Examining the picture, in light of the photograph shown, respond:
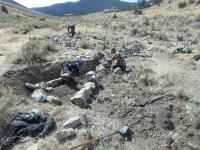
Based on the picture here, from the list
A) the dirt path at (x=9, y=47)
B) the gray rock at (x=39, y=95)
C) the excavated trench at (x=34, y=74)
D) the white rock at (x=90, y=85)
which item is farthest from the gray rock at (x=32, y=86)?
the white rock at (x=90, y=85)

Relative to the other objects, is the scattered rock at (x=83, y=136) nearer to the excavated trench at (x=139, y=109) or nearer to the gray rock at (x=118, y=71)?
the excavated trench at (x=139, y=109)

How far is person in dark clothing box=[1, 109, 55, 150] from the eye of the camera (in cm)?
1069

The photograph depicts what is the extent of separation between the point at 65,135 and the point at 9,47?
1144 cm

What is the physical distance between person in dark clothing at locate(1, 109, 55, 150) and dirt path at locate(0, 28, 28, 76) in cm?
417

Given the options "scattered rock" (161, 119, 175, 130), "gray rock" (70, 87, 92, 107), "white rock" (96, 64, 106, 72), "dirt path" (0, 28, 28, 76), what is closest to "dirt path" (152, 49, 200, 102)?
"scattered rock" (161, 119, 175, 130)

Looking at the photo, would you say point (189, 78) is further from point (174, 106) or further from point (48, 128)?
point (48, 128)

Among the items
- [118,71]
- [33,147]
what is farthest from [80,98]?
[118,71]

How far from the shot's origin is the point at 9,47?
68.5 ft

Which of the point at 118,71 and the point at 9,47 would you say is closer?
the point at 118,71

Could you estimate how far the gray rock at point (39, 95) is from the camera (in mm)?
12938

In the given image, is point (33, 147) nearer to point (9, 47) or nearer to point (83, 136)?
point (83, 136)

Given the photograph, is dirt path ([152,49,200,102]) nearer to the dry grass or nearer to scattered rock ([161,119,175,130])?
scattered rock ([161,119,175,130])

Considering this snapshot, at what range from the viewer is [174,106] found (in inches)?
493

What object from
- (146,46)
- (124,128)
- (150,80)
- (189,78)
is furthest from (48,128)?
(146,46)
